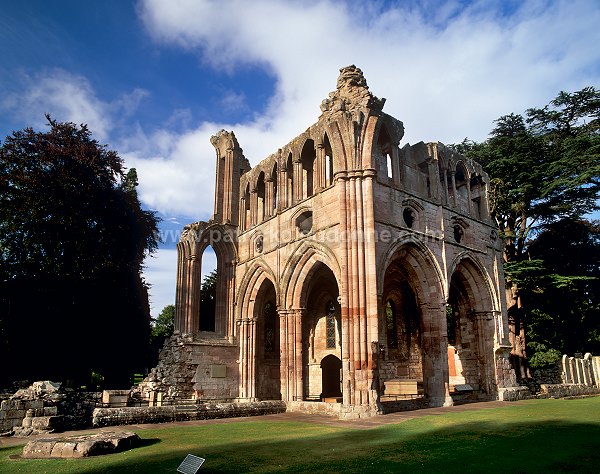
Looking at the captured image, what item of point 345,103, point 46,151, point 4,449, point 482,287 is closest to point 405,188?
point 345,103

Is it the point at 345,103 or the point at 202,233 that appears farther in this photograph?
the point at 202,233

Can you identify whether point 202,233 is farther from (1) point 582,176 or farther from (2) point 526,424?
(1) point 582,176

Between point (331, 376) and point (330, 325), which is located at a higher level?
point (330, 325)

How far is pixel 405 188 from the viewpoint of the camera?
19.7 metres

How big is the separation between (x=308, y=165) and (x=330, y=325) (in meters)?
8.16

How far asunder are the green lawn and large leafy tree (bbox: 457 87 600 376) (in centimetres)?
1719

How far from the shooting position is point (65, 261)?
22828 millimetres

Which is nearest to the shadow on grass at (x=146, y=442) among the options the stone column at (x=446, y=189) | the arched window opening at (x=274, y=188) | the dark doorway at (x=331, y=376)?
the arched window opening at (x=274, y=188)

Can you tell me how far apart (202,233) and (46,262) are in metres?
7.14

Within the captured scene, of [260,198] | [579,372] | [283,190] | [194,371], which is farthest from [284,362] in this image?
[579,372]

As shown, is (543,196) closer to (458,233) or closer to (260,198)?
(458,233)

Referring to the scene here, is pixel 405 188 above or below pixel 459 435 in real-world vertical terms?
above

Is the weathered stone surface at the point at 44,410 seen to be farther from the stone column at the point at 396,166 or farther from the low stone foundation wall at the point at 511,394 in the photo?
the low stone foundation wall at the point at 511,394

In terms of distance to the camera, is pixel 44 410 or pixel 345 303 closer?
pixel 44 410
